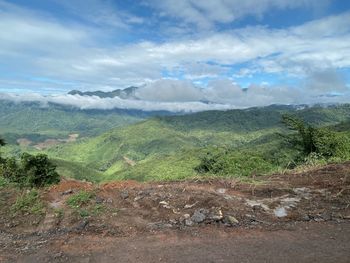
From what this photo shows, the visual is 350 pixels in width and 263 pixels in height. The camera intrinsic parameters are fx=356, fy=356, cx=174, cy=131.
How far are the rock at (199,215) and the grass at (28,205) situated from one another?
17.1 ft

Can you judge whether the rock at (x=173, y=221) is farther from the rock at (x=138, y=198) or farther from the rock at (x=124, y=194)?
the rock at (x=124, y=194)

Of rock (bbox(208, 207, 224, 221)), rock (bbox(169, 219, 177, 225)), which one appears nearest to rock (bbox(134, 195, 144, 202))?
rock (bbox(169, 219, 177, 225))

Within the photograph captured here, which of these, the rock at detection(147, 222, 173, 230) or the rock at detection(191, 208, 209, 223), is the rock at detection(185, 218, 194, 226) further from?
the rock at detection(147, 222, 173, 230)

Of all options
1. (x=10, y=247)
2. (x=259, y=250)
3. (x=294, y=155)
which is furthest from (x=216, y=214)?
(x=294, y=155)

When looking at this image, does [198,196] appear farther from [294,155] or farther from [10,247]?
[294,155]

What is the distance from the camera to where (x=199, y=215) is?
11.5 m

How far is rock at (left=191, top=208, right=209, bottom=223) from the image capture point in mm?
11367

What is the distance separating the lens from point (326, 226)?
10914mm

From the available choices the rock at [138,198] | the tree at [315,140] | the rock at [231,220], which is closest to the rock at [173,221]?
the rock at [231,220]

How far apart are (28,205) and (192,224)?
6020 millimetres

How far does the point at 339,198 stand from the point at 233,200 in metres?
3.74

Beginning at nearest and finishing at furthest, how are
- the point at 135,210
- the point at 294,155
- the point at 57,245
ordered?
the point at 57,245 < the point at 135,210 < the point at 294,155

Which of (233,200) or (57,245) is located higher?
(233,200)

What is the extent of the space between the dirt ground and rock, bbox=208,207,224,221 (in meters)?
0.03
